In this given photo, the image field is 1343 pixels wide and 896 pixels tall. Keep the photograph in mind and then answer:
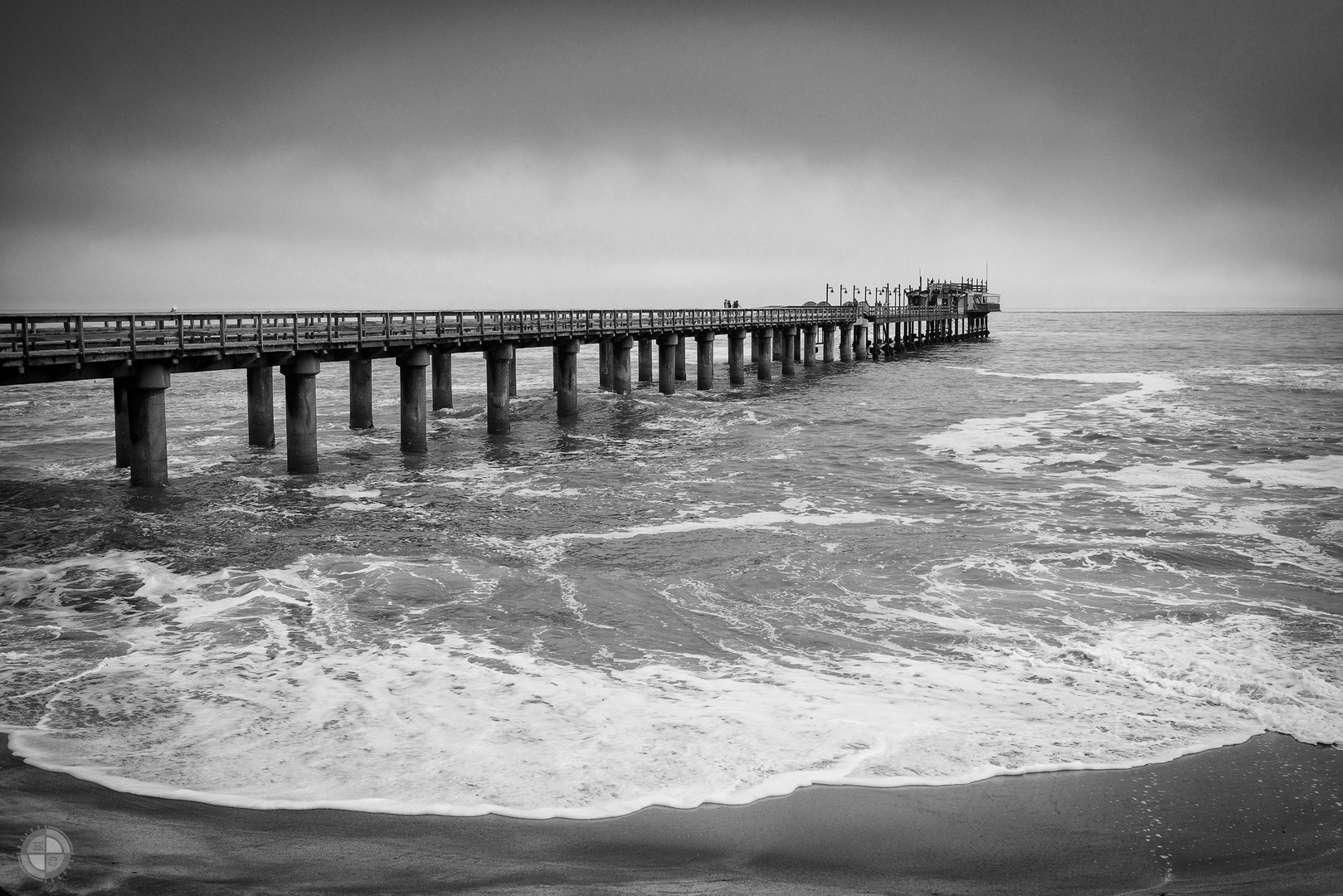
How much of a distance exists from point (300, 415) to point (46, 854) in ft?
63.7

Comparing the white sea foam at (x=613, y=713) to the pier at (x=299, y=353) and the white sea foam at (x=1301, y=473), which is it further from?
the white sea foam at (x=1301, y=473)

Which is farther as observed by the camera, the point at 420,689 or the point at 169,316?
the point at 169,316

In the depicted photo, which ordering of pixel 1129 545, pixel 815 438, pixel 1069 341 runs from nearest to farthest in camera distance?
pixel 1129 545 → pixel 815 438 → pixel 1069 341

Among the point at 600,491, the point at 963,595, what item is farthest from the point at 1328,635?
the point at 600,491

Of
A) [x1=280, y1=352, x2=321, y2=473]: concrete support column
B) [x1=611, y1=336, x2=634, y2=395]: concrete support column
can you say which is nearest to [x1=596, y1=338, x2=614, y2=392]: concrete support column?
[x1=611, y1=336, x2=634, y2=395]: concrete support column

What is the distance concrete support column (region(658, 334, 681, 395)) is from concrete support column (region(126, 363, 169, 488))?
2729 centimetres

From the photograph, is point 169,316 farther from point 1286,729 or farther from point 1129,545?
point 1286,729

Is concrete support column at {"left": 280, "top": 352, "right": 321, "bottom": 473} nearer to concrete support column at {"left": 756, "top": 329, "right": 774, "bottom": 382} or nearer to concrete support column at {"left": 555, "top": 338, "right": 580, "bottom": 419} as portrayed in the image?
concrete support column at {"left": 555, "top": 338, "right": 580, "bottom": 419}

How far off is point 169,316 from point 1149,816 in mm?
21654

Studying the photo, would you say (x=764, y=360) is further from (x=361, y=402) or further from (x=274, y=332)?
(x=274, y=332)

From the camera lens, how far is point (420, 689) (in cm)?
1109

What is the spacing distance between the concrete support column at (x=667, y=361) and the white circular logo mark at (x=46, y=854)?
40636mm

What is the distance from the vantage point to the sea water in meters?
9.38

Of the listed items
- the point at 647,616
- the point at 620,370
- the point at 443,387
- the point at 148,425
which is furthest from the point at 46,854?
the point at 620,370
